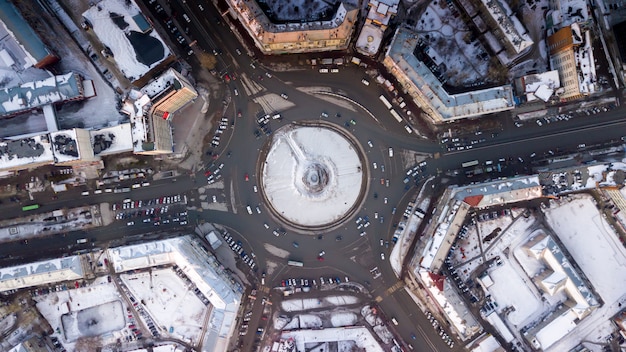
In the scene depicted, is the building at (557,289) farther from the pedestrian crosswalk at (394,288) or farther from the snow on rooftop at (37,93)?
the snow on rooftop at (37,93)

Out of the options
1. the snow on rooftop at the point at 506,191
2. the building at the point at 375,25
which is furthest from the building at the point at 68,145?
the snow on rooftop at the point at 506,191

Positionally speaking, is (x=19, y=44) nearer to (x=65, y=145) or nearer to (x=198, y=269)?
(x=65, y=145)

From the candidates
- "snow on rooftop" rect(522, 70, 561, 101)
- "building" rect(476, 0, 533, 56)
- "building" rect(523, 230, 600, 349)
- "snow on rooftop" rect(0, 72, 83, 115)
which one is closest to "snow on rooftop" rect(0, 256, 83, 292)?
"snow on rooftop" rect(0, 72, 83, 115)

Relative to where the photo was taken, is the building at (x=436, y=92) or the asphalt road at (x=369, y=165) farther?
the asphalt road at (x=369, y=165)

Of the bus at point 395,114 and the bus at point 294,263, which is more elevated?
the bus at point 395,114

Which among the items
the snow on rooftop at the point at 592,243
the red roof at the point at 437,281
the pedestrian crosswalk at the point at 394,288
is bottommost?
the snow on rooftop at the point at 592,243

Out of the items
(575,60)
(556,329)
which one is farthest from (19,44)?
(556,329)

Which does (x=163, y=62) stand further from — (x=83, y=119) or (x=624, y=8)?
(x=624, y=8)

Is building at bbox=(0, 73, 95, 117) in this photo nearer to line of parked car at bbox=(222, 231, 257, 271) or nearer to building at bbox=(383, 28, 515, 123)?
line of parked car at bbox=(222, 231, 257, 271)
